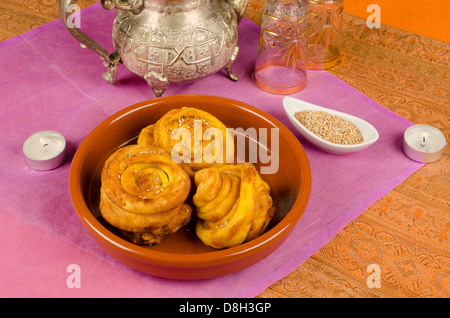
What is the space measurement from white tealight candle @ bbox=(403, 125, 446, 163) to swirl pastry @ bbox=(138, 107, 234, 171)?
0.40 meters

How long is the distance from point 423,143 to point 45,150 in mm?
768

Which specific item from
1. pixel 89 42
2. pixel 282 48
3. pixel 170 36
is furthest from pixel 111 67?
pixel 282 48

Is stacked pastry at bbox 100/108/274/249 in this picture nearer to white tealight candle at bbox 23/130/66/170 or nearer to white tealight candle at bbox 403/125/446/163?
white tealight candle at bbox 23/130/66/170

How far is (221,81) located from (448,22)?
694 mm

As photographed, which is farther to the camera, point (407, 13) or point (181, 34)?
point (407, 13)

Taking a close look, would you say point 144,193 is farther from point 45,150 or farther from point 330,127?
point 330,127

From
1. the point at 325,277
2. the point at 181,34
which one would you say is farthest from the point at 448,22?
the point at 325,277

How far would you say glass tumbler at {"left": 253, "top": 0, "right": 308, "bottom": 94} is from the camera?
1.20m

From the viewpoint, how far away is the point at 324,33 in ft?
4.37

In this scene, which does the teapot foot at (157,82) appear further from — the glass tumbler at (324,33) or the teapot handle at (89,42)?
the glass tumbler at (324,33)

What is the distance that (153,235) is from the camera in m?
0.86

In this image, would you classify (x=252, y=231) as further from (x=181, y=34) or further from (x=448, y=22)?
(x=448, y=22)

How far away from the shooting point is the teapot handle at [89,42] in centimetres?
108

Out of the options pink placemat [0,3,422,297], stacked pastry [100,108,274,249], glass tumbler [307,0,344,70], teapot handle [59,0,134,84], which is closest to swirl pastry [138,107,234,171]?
stacked pastry [100,108,274,249]
